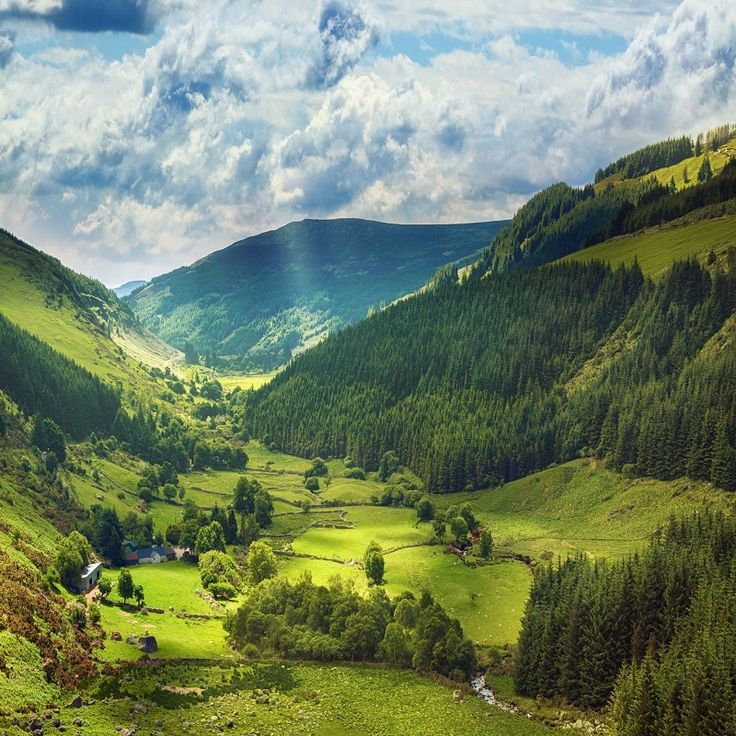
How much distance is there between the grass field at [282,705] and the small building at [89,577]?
34.9 meters

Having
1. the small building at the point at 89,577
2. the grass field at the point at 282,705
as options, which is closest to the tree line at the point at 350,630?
the grass field at the point at 282,705

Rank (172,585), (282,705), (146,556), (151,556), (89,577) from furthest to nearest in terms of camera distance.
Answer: (151,556), (146,556), (172,585), (89,577), (282,705)

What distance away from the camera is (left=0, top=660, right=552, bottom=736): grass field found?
362 ft

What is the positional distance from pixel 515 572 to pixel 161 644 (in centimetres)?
7626

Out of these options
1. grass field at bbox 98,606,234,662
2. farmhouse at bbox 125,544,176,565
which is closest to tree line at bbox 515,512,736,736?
grass field at bbox 98,606,234,662

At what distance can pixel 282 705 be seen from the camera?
122 metres

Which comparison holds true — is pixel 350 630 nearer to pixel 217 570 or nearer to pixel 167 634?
pixel 167 634

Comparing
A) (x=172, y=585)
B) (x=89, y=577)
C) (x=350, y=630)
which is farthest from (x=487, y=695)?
(x=89, y=577)

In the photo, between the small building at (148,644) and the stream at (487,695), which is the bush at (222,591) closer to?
the small building at (148,644)

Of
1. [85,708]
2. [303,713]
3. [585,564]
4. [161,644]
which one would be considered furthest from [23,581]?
[585,564]

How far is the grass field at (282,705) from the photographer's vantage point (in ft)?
362

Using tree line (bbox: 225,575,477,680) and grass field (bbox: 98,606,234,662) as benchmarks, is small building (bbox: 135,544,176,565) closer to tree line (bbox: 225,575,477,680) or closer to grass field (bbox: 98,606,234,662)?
grass field (bbox: 98,606,234,662)

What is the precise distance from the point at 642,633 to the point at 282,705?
5125 centimetres

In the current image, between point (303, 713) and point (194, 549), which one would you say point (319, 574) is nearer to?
point (194, 549)
